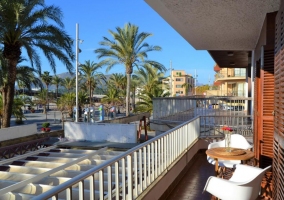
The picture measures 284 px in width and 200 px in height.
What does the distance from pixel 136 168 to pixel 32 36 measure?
12.3 m

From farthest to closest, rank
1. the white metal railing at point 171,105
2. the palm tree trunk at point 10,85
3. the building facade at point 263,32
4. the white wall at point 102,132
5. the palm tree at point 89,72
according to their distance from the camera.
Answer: the palm tree at point 89,72 < the palm tree trunk at point 10,85 < the white metal railing at point 171,105 < the white wall at point 102,132 < the building facade at point 263,32

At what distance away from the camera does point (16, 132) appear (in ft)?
40.7

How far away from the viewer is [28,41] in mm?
14070

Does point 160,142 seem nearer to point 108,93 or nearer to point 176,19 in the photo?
point 176,19

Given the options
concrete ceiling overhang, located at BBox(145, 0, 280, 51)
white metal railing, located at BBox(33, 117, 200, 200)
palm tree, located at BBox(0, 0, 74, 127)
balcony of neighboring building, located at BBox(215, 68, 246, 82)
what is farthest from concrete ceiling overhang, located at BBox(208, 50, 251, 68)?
balcony of neighboring building, located at BBox(215, 68, 246, 82)

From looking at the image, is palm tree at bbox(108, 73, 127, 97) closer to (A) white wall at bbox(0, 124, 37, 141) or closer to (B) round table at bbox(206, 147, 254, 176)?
(A) white wall at bbox(0, 124, 37, 141)

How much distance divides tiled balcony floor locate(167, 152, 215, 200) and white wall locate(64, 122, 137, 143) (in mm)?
4319

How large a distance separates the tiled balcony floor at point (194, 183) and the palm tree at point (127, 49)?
1625 centimetres

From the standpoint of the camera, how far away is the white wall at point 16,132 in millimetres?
11680

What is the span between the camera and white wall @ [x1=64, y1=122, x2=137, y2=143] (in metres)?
11.5

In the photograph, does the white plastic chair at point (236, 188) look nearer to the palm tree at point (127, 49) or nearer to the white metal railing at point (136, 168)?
the white metal railing at point (136, 168)

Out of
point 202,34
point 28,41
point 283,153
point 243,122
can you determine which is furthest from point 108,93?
point 283,153

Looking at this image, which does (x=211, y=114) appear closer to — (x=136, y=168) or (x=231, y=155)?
(x=231, y=155)

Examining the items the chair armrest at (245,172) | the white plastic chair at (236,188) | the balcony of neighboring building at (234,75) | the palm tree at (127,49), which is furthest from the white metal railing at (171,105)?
the balcony of neighboring building at (234,75)
